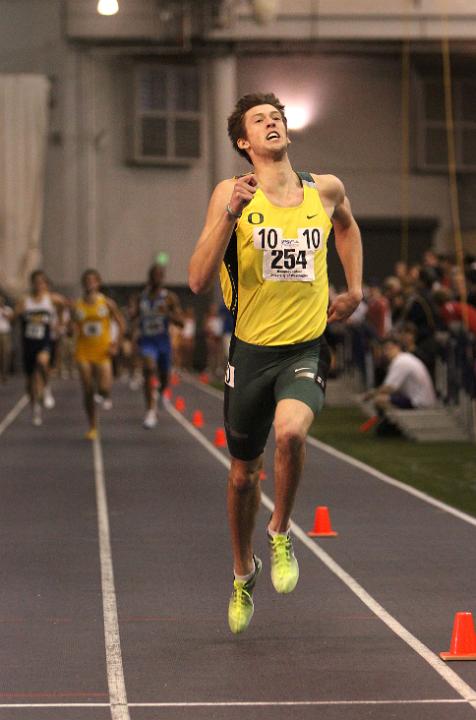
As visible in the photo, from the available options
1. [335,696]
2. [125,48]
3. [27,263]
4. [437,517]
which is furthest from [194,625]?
[125,48]

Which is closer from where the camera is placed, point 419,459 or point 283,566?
point 283,566

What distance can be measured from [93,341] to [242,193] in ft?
43.2

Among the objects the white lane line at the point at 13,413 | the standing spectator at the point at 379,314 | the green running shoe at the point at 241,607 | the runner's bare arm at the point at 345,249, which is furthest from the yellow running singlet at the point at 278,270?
the standing spectator at the point at 379,314

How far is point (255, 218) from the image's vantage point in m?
6.79

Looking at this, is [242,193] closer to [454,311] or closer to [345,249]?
[345,249]

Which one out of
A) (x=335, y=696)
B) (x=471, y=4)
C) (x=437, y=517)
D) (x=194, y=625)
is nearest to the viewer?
(x=335, y=696)

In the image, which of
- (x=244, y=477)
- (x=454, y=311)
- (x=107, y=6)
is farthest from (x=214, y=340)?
(x=244, y=477)

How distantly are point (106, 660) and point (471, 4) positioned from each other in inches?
1215

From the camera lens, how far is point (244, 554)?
23.3ft

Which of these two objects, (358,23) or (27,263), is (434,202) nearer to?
(358,23)

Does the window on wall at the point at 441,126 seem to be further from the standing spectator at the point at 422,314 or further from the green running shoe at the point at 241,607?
the green running shoe at the point at 241,607

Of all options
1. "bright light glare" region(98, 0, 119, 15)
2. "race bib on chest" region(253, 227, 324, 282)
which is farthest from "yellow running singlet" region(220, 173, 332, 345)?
"bright light glare" region(98, 0, 119, 15)

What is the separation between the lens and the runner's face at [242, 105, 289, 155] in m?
6.83

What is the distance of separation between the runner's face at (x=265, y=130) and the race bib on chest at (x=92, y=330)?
41.1ft
